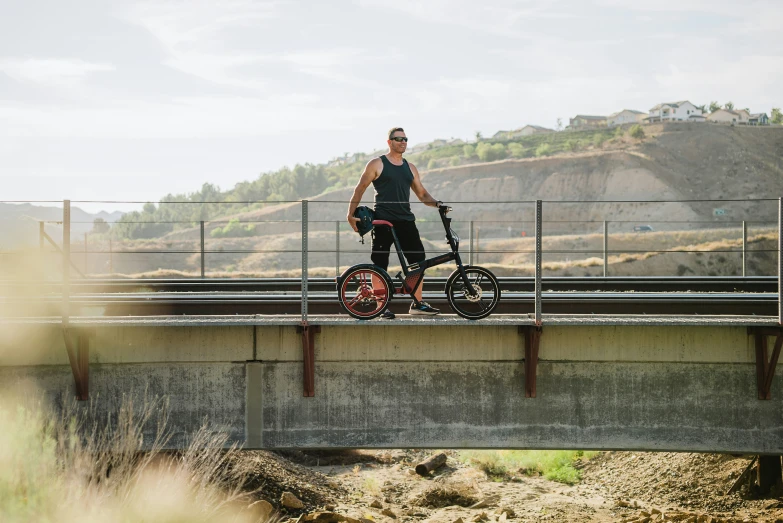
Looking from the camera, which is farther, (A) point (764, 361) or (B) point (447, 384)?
(B) point (447, 384)

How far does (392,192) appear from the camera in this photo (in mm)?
9250

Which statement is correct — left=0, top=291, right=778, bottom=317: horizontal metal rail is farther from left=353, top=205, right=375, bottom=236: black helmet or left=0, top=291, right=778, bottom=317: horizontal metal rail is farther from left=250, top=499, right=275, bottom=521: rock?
left=250, top=499, right=275, bottom=521: rock

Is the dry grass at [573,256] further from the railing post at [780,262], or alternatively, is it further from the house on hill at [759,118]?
the house on hill at [759,118]

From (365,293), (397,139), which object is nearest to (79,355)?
(365,293)

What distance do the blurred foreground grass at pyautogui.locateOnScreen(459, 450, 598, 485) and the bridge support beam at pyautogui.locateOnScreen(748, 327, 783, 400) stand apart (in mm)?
7790

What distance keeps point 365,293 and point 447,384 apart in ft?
4.27

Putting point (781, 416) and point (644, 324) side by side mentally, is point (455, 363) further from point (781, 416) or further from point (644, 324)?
point (781, 416)

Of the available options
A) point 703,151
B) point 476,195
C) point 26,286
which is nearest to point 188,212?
point 476,195

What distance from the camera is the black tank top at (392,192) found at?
9266 mm

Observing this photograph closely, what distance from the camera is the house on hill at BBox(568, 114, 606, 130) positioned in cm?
15875

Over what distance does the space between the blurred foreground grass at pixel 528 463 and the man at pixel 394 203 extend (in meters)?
8.45

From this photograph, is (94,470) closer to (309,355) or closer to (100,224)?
(309,355)

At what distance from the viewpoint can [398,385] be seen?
357 inches

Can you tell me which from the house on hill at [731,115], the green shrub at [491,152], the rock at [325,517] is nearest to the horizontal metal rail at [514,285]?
the rock at [325,517]
